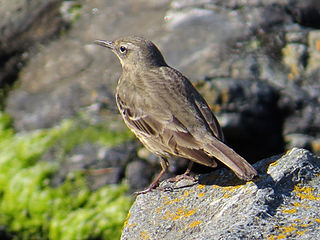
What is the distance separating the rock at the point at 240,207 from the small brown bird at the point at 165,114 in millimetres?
218

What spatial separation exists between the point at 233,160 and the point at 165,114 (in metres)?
1.28

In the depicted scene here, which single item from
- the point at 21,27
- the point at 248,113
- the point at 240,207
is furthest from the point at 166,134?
the point at 21,27

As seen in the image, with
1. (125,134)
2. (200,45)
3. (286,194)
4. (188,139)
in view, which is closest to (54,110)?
(125,134)

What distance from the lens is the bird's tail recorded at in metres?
4.82

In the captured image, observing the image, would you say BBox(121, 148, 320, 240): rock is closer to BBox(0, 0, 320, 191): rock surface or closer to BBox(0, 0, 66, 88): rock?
BBox(0, 0, 320, 191): rock surface

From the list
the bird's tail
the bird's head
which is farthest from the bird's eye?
the bird's tail

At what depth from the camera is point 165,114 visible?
6148 millimetres

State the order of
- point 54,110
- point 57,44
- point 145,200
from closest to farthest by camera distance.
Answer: point 145,200 → point 54,110 → point 57,44

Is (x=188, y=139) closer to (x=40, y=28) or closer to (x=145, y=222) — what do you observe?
(x=145, y=222)

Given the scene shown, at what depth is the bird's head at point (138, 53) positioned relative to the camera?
726 centimetres

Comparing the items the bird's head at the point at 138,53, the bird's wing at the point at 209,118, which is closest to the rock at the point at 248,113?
the bird's head at the point at 138,53

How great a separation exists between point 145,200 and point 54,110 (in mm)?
4397

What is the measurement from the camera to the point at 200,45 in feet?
34.1

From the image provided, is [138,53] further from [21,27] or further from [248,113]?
[21,27]
